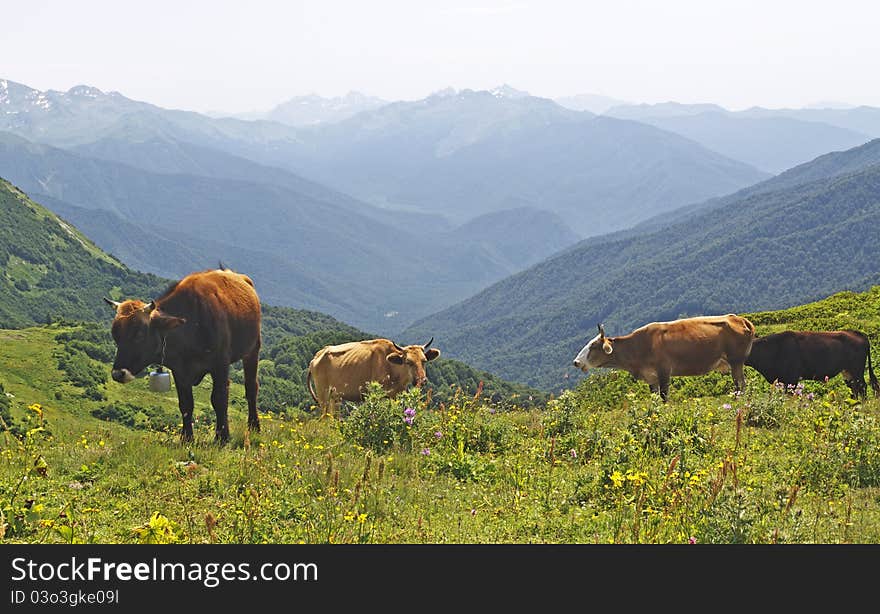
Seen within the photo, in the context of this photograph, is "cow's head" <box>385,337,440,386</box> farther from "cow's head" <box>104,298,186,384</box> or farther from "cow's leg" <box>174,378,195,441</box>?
"cow's head" <box>104,298,186,384</box>

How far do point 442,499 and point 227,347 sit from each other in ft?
18.1

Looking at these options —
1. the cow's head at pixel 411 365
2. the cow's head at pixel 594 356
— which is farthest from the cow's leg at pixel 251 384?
the cow's head at pixel 594 356

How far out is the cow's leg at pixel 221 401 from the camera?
12.2 meters

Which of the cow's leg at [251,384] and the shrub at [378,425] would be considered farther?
the cow's leg at [251,384]

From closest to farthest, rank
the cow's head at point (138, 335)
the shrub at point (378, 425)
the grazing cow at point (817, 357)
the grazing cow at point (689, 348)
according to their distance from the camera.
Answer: the shrub at point (378, 425)
the cow's head at point (138, 335)
the grazing cow at point (817, 357)
the grazing cow at point (689, 348)

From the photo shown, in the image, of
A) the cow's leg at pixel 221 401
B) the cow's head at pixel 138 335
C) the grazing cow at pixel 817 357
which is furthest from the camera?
the grazing cow at pixel 817 357

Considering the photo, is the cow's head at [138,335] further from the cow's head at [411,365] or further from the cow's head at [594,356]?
the cow's head at [594,356]

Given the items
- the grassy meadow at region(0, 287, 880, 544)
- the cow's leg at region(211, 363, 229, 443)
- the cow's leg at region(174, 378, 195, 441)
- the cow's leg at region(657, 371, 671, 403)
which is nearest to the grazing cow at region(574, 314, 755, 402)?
the cow's leg at region(657, 371, 671, 403)

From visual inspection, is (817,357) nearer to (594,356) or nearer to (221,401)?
(594,356)

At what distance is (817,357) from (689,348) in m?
2.85

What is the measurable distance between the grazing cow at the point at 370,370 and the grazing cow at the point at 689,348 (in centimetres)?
454

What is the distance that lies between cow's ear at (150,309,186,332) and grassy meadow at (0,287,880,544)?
175cm

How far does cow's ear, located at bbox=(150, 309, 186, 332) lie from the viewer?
39.8ft
